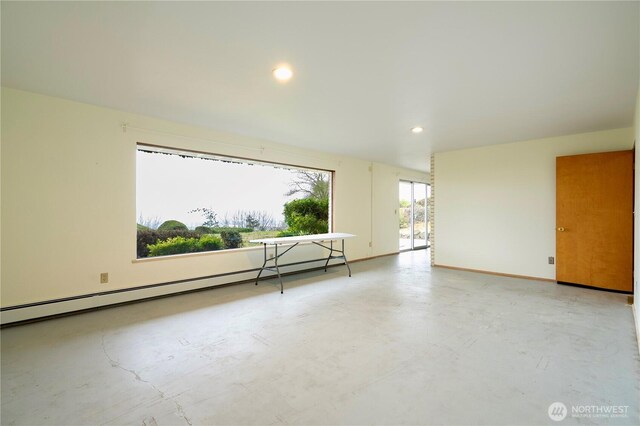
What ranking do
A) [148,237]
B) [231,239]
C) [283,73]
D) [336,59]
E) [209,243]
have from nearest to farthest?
[336,59] < [283,73] < [148,237] < [209,243] < [231,239]

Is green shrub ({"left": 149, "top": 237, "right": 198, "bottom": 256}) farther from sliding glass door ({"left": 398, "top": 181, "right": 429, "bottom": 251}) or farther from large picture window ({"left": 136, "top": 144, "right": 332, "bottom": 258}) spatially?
sliding glass door ({"left": 398, "top": 181, "right": 429, "bottom": 251})

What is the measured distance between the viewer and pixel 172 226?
4.19m

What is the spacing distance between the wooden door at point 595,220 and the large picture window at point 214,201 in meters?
3.95

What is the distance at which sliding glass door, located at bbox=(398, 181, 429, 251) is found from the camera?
856 cm

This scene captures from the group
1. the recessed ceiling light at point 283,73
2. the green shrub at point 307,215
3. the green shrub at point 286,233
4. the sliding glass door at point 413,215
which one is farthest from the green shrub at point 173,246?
the sliding glass door at point 413,215

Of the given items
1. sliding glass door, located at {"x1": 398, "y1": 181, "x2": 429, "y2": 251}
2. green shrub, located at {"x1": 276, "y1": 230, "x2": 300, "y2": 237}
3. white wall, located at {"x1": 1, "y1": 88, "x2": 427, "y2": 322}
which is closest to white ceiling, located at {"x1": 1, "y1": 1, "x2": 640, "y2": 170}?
white wall, located at {"x1": 1, "y1": 88, "x2": 427, "y2": 322}

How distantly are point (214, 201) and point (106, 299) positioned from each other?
1.91 m

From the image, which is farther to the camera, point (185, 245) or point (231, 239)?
point (231, 239)

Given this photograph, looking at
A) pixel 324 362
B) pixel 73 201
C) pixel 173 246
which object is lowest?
pixel 324 362

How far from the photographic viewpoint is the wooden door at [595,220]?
4023mm

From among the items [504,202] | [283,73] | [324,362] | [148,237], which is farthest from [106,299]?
[504,202]

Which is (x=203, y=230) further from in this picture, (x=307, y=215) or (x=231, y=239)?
(x=307, y=215)

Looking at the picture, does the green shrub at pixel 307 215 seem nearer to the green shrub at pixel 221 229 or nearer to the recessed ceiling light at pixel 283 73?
the green shrub at pixel 221 229

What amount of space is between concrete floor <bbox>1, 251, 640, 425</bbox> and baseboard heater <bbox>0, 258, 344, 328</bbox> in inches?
5.9
